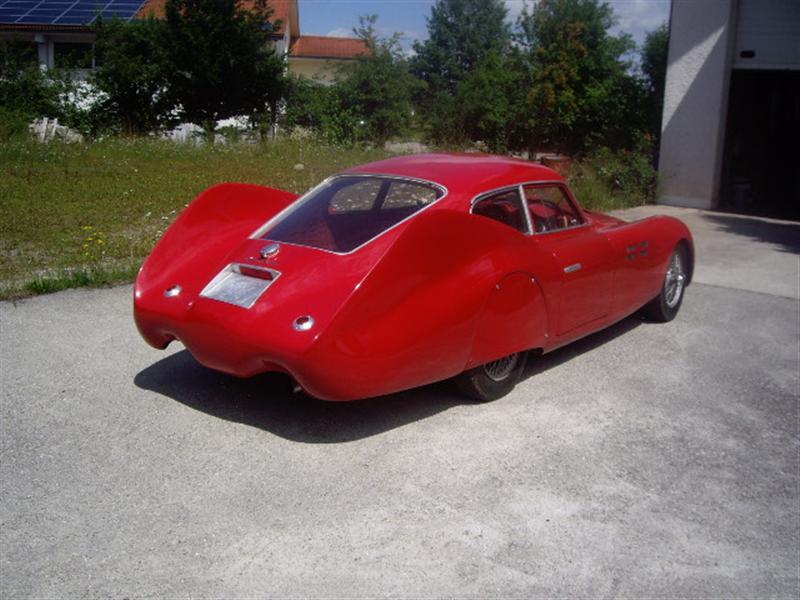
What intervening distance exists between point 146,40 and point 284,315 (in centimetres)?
1960

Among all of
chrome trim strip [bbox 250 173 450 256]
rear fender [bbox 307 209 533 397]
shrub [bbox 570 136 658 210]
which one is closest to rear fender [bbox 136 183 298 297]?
chrome trim strip [bbox 250 173 450 256]

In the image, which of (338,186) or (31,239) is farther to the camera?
(31,239)

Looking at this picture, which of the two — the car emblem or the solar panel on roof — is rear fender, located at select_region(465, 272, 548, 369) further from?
the solar panel on roof

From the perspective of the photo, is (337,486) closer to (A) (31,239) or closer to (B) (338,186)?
(B) (338,186)

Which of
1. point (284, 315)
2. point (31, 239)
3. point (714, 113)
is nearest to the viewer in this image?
point (284, 315)

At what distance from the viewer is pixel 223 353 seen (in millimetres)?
4293

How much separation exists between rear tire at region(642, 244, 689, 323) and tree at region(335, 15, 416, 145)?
14.9 metres

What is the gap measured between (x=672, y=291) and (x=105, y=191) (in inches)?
305

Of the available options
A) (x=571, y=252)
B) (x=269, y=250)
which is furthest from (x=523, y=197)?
(x=269, y=250)

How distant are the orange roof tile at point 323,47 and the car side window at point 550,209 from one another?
47.6 m

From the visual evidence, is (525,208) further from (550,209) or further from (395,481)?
(395,481)

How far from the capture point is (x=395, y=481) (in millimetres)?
3896

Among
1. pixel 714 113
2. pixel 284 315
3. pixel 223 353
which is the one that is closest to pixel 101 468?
pixel 223 353

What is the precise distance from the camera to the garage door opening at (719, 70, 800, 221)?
1428cm
